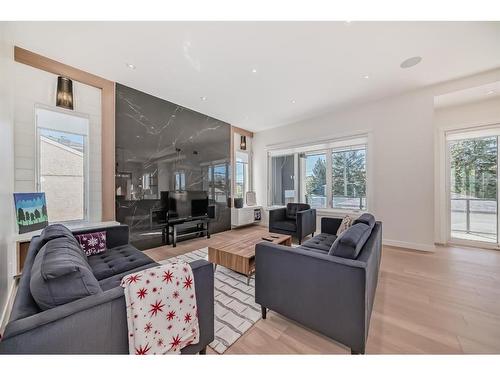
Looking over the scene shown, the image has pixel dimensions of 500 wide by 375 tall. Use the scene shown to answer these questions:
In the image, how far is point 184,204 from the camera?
4.14 metres

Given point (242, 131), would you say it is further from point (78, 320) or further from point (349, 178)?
point (78, 320)

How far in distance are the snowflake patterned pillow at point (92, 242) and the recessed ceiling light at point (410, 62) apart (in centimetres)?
458

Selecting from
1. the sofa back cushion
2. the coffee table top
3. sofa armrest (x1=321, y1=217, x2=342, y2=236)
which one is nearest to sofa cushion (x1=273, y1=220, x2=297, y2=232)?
the sofa back cushion

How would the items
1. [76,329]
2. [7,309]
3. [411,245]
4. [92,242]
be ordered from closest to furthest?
1. [76,329]
2. [7,309]
3. [92,242]
4. [411,245]

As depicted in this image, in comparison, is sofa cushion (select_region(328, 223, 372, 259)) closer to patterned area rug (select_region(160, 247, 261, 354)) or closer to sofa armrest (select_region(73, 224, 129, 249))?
patterned area rug (select_region(160, 247, 261, 354))

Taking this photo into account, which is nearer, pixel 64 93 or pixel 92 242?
pixel 92 242

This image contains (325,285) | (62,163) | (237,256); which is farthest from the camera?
(62,163)

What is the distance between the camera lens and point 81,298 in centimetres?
95

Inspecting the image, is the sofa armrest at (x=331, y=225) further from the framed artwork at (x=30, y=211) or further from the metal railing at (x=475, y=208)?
the framed artwork at (x=30, y=211)

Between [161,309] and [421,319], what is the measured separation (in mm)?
2196

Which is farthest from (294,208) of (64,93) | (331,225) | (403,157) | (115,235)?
(64,93)

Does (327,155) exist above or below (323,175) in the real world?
above

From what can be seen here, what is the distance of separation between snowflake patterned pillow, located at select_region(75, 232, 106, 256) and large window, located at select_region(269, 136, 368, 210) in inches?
173
